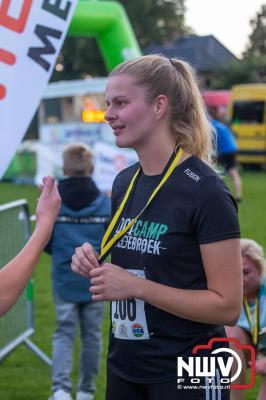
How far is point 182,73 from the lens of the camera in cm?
236

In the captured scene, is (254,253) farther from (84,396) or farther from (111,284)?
(84,396)

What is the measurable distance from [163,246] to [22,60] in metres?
1.58

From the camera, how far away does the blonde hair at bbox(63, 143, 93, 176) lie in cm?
446

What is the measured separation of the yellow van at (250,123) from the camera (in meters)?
22.2

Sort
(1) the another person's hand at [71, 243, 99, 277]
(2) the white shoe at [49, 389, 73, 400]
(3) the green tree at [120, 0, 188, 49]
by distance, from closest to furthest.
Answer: (1) the another person's hand at [71, 243, 99, 277], (2) the white shoe at [49, 389, 73, 400], (3) the green tree at [120, 0, 188, 49]

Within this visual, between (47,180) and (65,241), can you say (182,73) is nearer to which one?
(47,180)

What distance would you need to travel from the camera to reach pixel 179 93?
232cm

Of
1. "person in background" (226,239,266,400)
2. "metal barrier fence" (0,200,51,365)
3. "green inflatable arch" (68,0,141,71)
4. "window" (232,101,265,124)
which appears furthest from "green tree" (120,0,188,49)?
"person in background" (226,239,266,400)

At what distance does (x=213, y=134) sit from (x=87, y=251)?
0.67 m

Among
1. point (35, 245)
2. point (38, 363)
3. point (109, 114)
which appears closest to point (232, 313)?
point (35, 245)

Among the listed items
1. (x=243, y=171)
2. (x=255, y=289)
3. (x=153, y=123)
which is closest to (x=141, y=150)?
(x=153, y=123)

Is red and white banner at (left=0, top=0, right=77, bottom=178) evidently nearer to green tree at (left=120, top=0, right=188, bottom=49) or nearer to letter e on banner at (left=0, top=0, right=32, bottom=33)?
letter e on banner at (left=0, top=0, right=32, bottom=33)

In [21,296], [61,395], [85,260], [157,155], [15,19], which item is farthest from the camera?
[21,296]

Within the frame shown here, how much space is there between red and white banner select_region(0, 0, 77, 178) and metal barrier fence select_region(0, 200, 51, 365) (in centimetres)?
157
